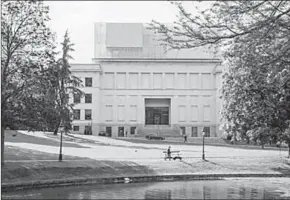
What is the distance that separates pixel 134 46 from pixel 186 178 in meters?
54.9

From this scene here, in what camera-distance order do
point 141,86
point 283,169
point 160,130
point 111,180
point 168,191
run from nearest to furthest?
point 168,191 < point 111,180 < point 283,169 < point 160,130 < point 141,86

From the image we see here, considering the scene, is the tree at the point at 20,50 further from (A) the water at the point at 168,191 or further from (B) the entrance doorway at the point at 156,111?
(B) the entrance doorway at the point at 156,111

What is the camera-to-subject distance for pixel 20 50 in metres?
24.3

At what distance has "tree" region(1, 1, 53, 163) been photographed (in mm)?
23625

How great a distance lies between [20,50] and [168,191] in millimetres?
9893

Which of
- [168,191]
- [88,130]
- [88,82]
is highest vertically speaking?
[88,82]

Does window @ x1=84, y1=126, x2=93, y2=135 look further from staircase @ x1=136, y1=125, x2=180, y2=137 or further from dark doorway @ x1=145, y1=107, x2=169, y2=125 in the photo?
dark doorway @ x1=145, y1=107, x2=169, y2=125

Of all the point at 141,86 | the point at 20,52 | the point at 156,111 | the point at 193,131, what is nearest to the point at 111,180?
the point at 20,52

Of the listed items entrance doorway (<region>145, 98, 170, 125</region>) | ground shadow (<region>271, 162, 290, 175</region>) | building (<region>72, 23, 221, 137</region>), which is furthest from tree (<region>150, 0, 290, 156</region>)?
entrance doorway (<region>145, 98, 170, 125</region>)

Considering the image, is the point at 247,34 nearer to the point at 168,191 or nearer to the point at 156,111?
the point at 168,191

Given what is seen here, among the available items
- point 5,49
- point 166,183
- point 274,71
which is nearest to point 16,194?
point 5,49

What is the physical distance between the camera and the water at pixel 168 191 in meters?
20.3

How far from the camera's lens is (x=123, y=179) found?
27234 mm

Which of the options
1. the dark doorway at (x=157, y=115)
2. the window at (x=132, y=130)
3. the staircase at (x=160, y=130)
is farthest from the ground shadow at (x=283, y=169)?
the dark doorway at (x=157, y=115)
